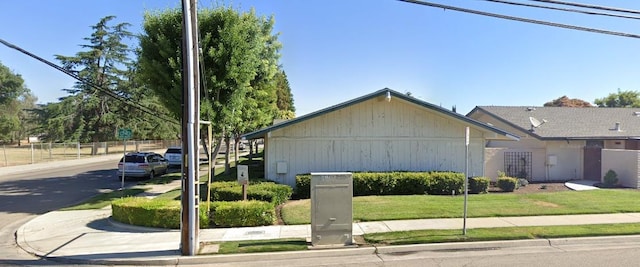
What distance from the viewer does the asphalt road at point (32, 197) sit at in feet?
28.1

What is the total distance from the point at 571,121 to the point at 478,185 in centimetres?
1323

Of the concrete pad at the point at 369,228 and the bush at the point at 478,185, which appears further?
the bush at the point at 478,185

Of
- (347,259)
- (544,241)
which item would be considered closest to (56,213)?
(347,259)

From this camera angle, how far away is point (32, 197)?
53.4ft

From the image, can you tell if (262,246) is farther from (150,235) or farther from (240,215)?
→ (150,235)

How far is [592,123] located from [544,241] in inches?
788

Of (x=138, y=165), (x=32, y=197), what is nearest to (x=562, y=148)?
(x=138, y=165)

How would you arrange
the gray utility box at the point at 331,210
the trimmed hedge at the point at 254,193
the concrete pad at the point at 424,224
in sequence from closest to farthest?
the gray utility box at the point at 331,210
the concrete pad at the point at 424,224
the trimmed hedge at the point at 254,193

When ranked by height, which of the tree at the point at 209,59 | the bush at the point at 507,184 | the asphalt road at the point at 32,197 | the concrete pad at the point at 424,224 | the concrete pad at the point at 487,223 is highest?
the tree at the point at 209,59

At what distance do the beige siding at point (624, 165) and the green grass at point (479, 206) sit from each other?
14.5 feet

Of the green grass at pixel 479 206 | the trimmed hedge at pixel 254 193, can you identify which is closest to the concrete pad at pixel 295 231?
the green grass at pixel 479 206

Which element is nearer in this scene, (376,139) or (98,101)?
(376,139)

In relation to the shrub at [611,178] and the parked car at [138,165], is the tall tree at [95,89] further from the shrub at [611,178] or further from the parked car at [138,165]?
the shrub at [611,178]

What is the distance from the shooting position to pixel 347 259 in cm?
757
